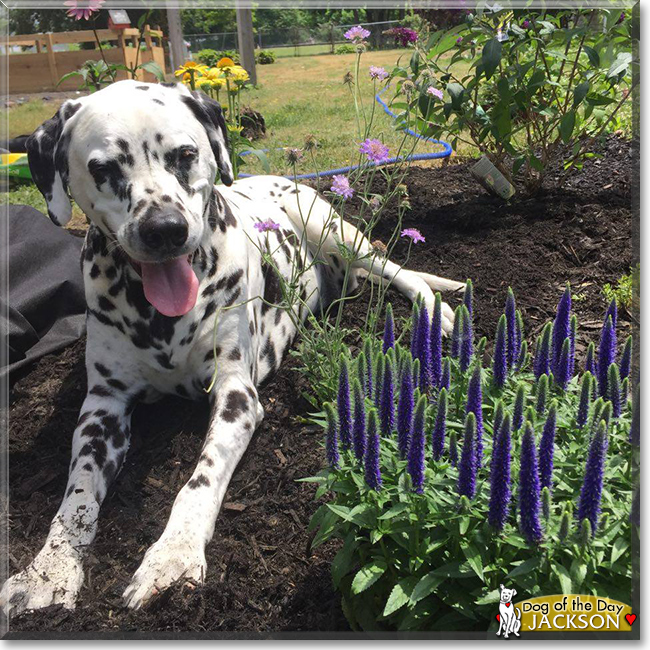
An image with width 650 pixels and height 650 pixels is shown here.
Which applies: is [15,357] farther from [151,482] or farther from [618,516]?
[618,516]

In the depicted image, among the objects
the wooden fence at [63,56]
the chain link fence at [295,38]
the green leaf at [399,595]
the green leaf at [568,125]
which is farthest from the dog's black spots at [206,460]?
the chain link fence at [295,38]

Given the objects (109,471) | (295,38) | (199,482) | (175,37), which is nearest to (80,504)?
(109,471)

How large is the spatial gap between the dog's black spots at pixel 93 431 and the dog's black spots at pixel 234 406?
1.87 feet

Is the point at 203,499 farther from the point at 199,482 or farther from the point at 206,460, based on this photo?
the point at 206,460

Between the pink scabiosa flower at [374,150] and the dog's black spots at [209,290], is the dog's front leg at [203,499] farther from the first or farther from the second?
the pink scabiosa flower at [374,150]

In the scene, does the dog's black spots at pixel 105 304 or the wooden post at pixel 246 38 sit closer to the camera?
the dog's black spots at pixel 105 304

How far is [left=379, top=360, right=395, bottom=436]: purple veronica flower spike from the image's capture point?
7.34 ft

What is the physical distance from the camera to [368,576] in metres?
2.03

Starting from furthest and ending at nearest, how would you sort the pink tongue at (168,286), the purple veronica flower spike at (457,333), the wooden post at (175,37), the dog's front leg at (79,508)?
the wooden post at (175,37), the pink tongue at (168,286), the dog's front leg at (79,508), the purple veronica flower spike at (457,333)

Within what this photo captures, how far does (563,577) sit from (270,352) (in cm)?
239

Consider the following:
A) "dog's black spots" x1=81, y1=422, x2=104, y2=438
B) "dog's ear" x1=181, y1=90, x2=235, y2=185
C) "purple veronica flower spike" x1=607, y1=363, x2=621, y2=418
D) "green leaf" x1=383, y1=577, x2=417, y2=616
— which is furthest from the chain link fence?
"green leaf" x1=383, y1=577, x2=417, y2=616

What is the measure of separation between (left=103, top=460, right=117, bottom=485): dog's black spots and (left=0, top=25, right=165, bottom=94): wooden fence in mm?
3501

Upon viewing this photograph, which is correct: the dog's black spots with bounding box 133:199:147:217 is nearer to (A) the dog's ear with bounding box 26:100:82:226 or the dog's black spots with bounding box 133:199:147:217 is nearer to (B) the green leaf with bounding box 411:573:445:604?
(A) the dog's ear with bounding box 26:100:82:226

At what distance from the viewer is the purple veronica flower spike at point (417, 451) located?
193cm
